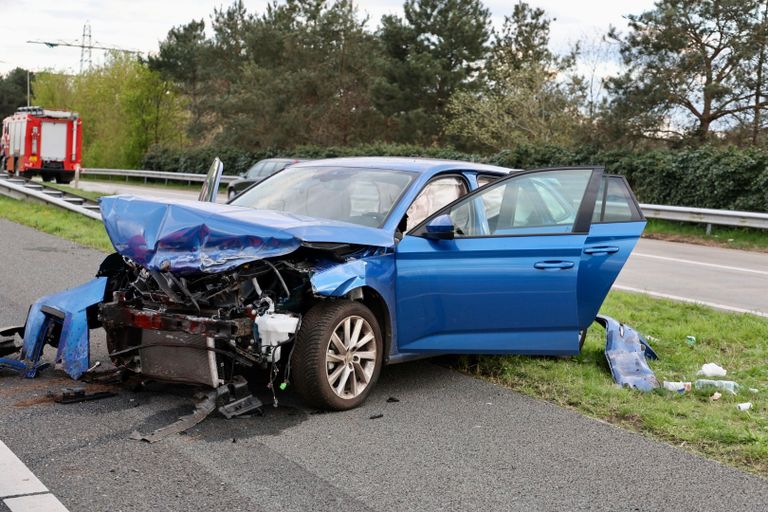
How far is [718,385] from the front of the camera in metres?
6.07

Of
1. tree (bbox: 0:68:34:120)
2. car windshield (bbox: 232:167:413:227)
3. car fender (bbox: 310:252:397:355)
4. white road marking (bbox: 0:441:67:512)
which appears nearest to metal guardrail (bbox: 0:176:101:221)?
car windshield (bbox: 232:167:413:227)

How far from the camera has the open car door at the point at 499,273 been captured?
18.6 feet

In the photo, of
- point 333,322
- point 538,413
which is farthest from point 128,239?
point 538,413

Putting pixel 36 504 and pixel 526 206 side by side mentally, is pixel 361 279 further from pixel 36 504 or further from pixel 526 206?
pixel 36 504

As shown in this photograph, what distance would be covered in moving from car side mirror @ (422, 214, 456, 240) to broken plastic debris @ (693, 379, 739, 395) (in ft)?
6.85

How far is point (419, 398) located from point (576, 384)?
3.86 feet

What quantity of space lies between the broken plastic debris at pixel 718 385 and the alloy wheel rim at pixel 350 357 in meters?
2.37

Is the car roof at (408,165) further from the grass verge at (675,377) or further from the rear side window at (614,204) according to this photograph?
the grass verge at (675,377)

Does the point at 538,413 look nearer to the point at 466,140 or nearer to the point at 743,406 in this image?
the point at 743,406

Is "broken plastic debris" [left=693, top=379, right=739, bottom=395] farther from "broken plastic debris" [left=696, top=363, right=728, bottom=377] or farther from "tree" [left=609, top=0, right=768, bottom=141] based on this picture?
"tree" [left=609, top=0, right=768, bottom=141]

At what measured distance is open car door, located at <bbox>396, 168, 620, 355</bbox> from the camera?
567cm

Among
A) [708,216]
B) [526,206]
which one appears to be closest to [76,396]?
[526,206]

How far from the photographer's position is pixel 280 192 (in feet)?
21.6

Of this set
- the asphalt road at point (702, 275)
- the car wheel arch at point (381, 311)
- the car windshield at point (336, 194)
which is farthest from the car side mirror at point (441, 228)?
the asphalt road at point (702, 275)
